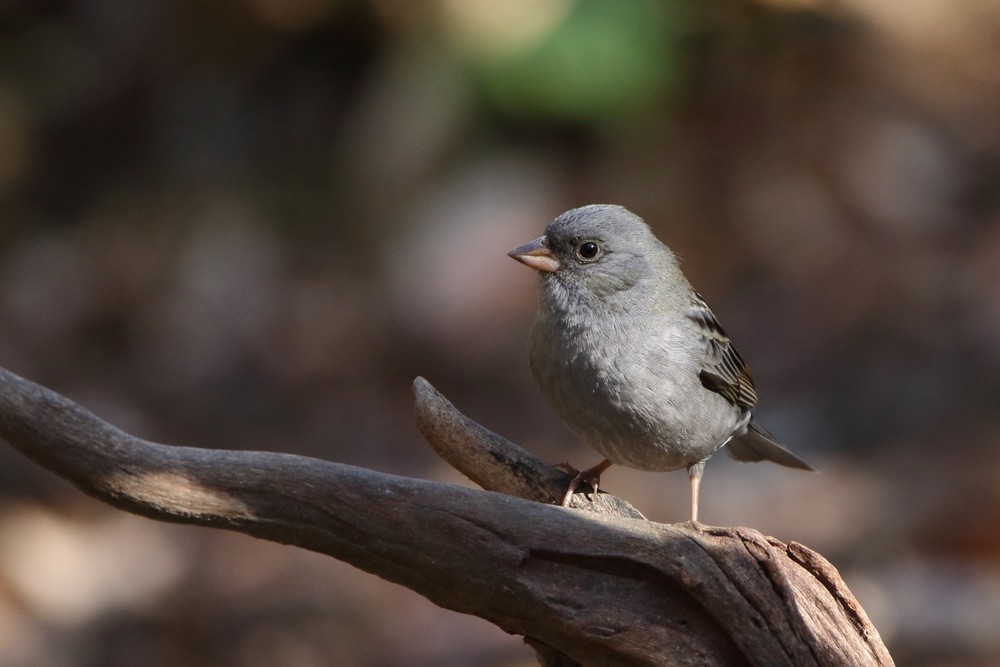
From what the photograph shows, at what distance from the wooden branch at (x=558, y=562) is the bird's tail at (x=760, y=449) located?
5.73ft

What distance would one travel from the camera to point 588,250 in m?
4.50

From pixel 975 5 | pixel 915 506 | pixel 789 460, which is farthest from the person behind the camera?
pixel 975 5

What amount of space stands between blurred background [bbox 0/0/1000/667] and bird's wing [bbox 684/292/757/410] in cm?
236

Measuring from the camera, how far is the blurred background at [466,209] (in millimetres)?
8164

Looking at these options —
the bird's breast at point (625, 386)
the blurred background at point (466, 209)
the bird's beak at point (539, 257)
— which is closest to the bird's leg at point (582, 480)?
the bird's breast at point (625, 386)

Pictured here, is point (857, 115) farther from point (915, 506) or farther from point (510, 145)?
point (915, 506)

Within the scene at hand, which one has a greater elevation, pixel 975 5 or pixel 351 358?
pixel 975 5

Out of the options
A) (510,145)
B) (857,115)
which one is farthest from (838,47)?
(510,145)

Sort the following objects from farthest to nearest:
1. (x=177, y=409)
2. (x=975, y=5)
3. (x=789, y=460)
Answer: (x=975, y=5) < (x=177, y=409) < (x=789, y=460)

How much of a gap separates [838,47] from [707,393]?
6.64 meters

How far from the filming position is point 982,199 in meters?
9.73

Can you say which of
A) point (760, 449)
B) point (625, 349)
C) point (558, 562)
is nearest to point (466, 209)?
point (760, 449)

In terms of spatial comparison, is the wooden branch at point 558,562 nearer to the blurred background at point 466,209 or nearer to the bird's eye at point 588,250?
the bird's eye at point 588,250


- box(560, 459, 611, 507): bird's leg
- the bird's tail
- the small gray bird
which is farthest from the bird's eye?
the bird's tail
